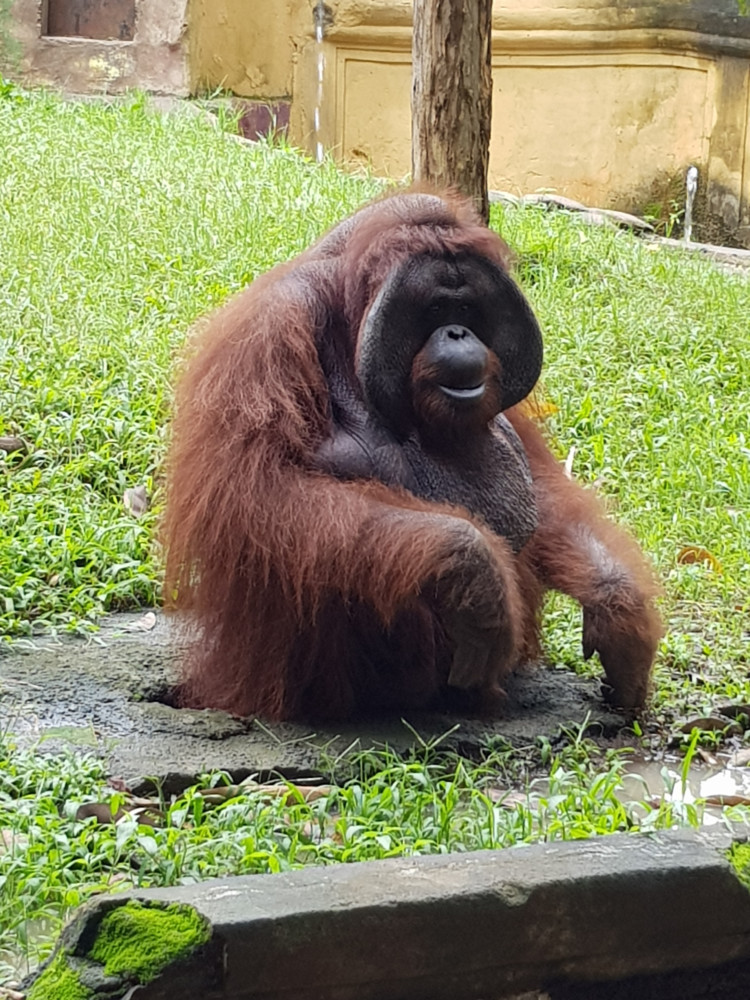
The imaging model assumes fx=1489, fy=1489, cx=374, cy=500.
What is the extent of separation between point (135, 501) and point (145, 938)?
8.74ft

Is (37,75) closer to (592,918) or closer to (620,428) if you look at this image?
(620,428)

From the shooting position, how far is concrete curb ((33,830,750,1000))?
1.67m

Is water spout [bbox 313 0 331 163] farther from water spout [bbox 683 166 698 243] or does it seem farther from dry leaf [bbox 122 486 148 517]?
dry leaf [bbox 122 486 148 517]

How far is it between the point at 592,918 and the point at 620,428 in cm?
337

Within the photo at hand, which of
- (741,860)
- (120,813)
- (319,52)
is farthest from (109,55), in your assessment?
(741,860)

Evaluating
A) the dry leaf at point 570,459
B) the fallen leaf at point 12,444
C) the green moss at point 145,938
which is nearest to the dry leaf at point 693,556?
the dry leaf at point 570,459

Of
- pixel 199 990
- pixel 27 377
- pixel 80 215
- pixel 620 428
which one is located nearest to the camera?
pixel 199 990

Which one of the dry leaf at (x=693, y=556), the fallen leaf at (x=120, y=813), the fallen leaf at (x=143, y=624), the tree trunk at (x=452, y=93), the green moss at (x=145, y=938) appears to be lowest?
the fallen leaf at (x=143, y=624)

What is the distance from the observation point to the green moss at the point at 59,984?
164cm

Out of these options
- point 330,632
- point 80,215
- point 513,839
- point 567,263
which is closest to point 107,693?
point 330,632

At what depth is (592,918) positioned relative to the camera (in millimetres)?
1840

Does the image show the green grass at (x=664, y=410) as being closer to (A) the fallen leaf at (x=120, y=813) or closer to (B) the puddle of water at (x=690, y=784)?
(B) the puddle of water at (x=690, y=784)

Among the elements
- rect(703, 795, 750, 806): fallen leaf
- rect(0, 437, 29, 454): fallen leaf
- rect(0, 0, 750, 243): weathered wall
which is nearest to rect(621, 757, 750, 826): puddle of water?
rect(703, 795, 750, 806): fallen leaf

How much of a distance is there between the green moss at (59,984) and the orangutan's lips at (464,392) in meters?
1.54
